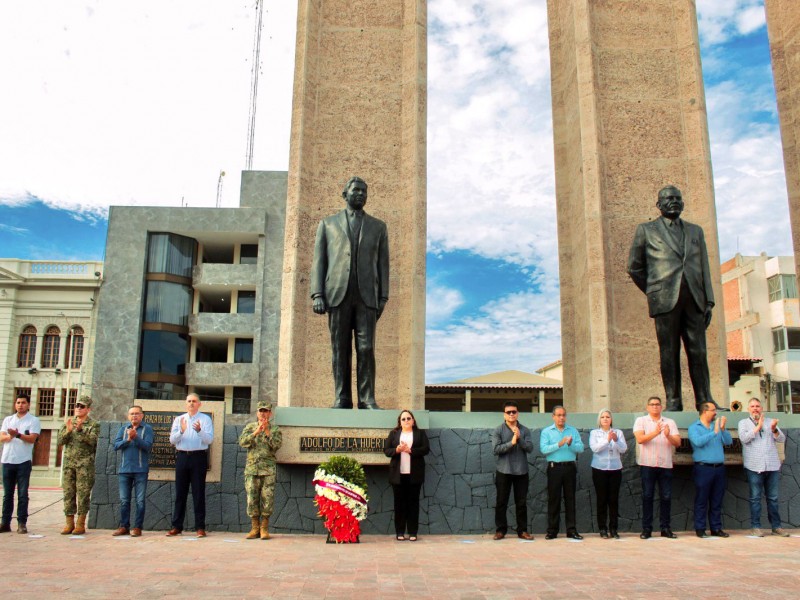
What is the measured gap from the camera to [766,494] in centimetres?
821

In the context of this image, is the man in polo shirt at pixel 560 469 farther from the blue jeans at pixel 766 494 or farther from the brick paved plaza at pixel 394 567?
the blue jeans at pixel 766 494

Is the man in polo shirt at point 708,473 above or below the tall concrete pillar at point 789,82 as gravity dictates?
below

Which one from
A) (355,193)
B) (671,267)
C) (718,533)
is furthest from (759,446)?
(355,193)

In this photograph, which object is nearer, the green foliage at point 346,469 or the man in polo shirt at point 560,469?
the green foliage at point 346,469

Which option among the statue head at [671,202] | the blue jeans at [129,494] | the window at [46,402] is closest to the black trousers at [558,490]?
the statue head at [671,202]

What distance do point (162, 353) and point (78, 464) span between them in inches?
1179

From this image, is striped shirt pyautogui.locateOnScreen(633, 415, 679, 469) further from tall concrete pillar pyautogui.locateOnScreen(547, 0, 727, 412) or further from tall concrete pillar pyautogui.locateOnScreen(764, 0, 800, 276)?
tall concrete pillar pyautogui.locateOnScreen(764, 0, 800, 276)

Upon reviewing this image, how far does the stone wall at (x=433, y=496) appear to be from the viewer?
8172 mm

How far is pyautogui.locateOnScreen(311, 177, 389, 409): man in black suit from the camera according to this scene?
8.34 m

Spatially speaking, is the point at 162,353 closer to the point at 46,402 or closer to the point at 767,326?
the point at 46,402

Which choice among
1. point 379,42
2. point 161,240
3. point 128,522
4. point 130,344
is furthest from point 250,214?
point 128,522

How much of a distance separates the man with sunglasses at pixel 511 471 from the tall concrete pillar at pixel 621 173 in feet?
11.3

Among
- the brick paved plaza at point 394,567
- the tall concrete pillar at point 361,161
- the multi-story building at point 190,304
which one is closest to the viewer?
the brick paved plaza at point 394,567

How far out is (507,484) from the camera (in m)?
7.85
